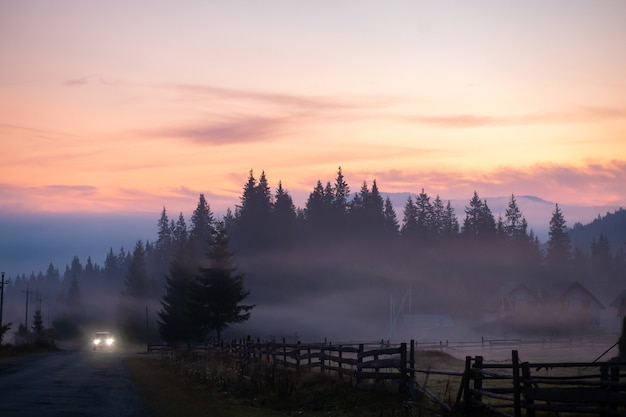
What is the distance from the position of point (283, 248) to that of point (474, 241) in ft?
146

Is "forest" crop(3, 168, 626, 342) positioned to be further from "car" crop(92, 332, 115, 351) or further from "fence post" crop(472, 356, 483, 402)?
"fence post" crop(472, 356, 483, 402)

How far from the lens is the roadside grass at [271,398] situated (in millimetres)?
23141

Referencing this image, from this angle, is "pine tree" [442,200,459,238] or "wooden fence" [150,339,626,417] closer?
"wooden fence" [150,339,626,417]

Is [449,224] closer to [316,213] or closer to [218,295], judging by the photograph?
[316,213]

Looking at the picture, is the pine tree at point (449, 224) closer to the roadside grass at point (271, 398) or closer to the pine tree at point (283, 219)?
the pine tree at point (283, 219)

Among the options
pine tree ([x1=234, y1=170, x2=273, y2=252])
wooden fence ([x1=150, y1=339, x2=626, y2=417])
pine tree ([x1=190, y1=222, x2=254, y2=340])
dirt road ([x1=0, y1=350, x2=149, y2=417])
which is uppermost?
pine tree ([x1=234, y1=170, x2=273, y2=252])

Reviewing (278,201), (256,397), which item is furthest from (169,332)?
(256,397)

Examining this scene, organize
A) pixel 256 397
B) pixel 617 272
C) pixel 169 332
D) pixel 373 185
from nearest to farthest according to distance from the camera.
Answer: pixel 256 397 < pixel 169 332 < pixel 373 185 < pixel 617 272

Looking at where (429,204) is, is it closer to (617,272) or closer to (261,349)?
(617,272)

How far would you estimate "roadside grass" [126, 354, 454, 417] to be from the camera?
75.9 feet

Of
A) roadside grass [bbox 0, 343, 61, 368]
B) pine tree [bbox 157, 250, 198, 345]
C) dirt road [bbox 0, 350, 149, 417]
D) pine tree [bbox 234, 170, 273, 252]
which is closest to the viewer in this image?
dirt road [bbox 0, 350, 149, 417]

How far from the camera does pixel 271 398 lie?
2723 cm

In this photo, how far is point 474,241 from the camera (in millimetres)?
148625

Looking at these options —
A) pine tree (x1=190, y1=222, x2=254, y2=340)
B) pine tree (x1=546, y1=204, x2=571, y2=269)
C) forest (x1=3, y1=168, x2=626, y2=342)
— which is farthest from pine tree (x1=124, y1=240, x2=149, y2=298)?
pine tree (x1=546, y1=204, x2=571, y2=269)
